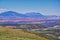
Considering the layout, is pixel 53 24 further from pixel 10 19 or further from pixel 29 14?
pixel 10 19

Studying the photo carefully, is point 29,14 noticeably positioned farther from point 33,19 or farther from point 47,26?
Result: point 47,26

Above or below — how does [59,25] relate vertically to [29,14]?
below

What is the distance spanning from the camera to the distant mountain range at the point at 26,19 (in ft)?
33.4

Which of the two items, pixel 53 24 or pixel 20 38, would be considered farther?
pixel 53 24

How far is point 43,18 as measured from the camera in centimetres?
1047

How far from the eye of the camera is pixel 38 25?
1010 cm

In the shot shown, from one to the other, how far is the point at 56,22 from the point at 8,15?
3467 mm

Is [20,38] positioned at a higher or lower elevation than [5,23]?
lower

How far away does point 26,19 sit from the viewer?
34.7ft

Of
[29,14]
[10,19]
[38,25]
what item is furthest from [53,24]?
[10,19]

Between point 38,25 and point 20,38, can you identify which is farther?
point 38,25

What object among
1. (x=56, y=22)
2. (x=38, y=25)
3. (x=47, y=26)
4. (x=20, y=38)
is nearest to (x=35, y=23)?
(x=38, y=25)

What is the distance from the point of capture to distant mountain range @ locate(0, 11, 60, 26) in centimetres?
1017

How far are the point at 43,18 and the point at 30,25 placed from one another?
1.11 metres
